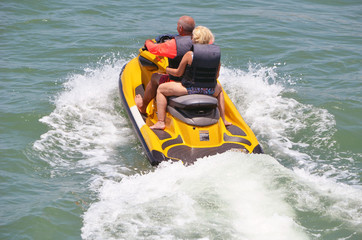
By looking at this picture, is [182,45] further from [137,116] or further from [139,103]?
[139,103]

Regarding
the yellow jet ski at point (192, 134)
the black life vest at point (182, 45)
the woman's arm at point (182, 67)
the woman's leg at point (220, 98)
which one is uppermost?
the black life vest at point (182, 45)

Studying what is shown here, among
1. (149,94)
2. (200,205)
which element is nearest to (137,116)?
(149,94)

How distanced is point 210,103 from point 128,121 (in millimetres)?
1868

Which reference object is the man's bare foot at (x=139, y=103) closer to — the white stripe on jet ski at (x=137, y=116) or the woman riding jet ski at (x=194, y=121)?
the white stripe on jet ski at (x=137, y=116)

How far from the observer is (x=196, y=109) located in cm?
650

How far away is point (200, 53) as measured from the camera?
20.4 feet

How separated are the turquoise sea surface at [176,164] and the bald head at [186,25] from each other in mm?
1595

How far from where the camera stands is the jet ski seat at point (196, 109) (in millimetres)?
6398

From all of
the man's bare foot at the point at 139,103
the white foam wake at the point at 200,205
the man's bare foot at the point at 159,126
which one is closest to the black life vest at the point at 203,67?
the man's bare foot at the point at 159,126

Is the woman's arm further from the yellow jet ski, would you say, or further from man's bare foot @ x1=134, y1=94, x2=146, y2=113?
man's bare foot @ x1=134, y1=94, x2=146, y2=113

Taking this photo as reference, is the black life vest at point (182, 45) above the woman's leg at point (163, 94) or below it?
above

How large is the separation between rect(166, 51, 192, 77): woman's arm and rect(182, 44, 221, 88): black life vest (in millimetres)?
49

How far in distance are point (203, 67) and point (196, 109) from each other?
52 centimetres

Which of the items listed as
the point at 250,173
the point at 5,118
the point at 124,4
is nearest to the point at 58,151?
the point at 5,118
